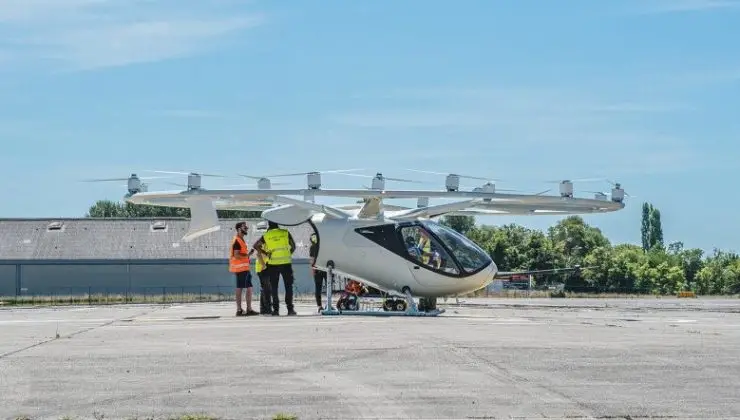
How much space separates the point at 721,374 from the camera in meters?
12.0

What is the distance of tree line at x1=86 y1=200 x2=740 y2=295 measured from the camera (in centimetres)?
7888

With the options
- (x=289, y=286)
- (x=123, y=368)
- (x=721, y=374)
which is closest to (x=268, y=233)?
(x=289, y=286)

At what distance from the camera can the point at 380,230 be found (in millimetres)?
24969

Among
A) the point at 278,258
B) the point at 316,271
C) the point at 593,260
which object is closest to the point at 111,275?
the point at 593,260

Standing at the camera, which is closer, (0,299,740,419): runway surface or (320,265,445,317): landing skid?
(0,299,740,419): runway surface

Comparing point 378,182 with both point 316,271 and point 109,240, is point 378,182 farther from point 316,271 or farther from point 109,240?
point 109,240

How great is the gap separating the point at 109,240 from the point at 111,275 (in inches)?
125

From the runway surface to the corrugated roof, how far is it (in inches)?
1985

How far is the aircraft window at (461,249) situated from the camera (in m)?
25.2

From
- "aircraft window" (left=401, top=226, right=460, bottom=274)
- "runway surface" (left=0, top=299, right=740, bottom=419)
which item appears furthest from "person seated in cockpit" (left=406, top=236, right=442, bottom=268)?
"runway surface" (left=0, top=299, right=740, bottom=419)

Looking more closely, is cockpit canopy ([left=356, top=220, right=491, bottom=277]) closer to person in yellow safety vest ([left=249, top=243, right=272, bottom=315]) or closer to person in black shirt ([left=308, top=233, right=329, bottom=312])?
person in black shirt ([left=308, top=233, right=329, bottom=312])

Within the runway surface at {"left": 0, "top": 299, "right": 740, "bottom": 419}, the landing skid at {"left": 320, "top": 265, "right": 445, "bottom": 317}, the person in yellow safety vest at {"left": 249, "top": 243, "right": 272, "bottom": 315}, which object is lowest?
the runway surface at {"left": 0, "top": 299, "right": 740, "bottom": 419}

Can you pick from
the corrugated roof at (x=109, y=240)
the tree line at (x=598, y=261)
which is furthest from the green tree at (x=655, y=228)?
the corrugated roof at (x=109, y=240)

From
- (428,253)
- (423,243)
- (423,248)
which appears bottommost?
(428,253)
